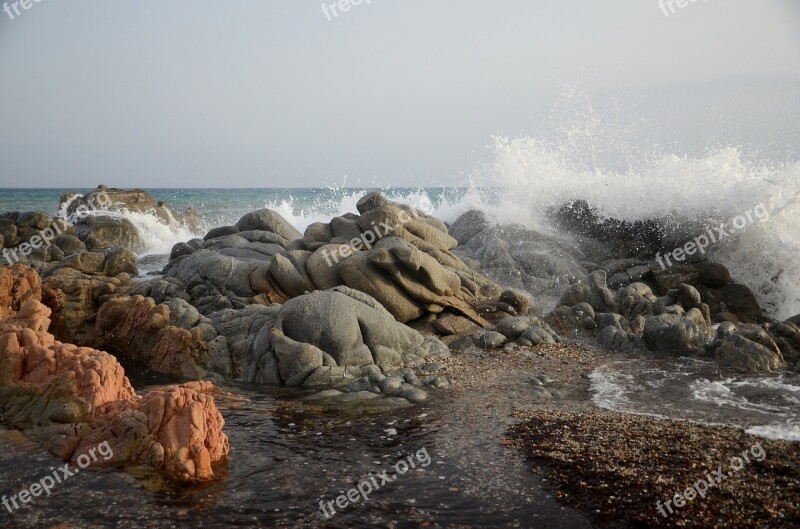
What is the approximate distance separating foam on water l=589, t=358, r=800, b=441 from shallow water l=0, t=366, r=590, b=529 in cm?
271

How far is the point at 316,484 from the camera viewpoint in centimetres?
659

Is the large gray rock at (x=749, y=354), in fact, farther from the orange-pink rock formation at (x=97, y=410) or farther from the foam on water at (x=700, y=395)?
the orange-pink rock formation at (x=97, y=410)

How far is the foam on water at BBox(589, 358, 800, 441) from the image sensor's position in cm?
866

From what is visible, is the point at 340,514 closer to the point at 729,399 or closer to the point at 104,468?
the point at 104,468

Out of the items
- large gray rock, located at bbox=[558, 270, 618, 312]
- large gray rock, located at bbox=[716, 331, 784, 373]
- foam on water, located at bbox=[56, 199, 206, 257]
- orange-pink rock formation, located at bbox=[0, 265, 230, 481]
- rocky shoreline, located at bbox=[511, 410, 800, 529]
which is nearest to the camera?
rocky shoreline, located at bbox=[511, 410, 800, 529]

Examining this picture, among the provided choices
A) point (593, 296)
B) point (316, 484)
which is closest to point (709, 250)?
point (593, 296)

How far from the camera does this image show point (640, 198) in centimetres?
2402

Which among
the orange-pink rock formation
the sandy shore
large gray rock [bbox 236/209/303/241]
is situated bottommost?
the sandy shore

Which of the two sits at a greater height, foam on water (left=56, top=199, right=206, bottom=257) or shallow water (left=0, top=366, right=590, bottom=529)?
foam on water (left=56, top=199, right=206, bottom=257)

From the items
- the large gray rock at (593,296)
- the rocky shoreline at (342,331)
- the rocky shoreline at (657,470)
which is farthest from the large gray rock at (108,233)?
the rocky shoreline at (657,470)

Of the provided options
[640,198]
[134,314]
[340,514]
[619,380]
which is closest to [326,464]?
[340,514]

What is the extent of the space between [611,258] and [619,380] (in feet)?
41.3

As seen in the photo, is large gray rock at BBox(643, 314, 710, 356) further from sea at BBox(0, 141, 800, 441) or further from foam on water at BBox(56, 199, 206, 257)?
foam on water at BBox(56, 199, 206, 257)

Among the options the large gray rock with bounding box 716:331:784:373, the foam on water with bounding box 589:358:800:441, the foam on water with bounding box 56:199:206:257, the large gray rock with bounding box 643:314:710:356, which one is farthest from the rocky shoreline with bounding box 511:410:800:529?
the foam on water with bounding box 56:199:206:257
